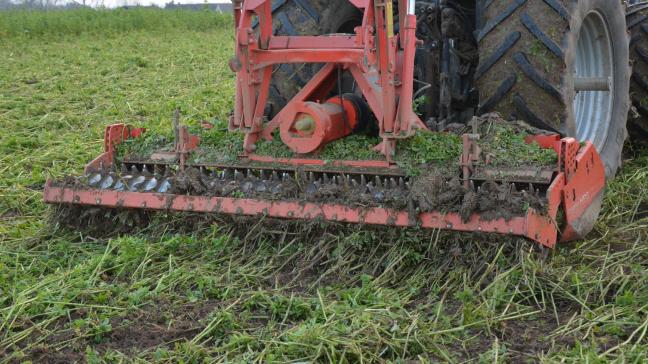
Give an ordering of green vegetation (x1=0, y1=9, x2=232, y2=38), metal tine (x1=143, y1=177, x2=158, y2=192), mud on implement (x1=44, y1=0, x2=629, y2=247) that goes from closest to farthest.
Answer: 1. mud on implement (x1=44, y1=0, x2=629, y2=247)
2. metal tine (x1=143, y1=177, x2=158, y2=192)
3. green vegetation (x1=0, y1=9, x2=232, y2=38)

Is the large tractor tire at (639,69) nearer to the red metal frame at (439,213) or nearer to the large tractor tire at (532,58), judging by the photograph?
the large tractor tire at (532,58)

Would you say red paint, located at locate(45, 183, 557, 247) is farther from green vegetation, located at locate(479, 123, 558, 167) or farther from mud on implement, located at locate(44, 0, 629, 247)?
green vegetation, located at locate(479, 123, 558, 167)

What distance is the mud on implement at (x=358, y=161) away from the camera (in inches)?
149

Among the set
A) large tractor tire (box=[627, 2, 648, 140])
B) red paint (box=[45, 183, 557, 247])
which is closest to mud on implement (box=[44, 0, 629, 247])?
red paint (box=[45, 183, 557, 247])

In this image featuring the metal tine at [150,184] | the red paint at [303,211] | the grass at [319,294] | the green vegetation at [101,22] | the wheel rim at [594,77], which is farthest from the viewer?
the green vegetation at [101,22]

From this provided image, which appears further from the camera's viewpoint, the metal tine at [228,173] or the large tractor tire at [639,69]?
the large tractor tire at [639,69]

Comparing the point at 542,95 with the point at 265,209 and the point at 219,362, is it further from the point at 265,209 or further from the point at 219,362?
the point at 219,362

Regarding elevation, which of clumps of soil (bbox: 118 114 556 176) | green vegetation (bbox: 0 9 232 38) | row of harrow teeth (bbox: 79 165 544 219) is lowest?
row of harrow teeth (bbox: 79 165 544 219)

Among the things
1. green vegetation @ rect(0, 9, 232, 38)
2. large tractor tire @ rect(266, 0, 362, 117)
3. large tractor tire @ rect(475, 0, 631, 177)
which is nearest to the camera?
large tractor tire @ rect(475, 0, 631, 177)

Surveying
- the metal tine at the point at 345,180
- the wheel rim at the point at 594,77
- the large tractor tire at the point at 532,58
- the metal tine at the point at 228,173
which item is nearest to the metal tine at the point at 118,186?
the metal tine at the point at 228,173

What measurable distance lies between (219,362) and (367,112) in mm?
2054

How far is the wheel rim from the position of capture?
16.5 feet

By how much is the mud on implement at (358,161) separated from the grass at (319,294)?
0.14 meters

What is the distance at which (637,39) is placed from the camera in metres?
5.89
